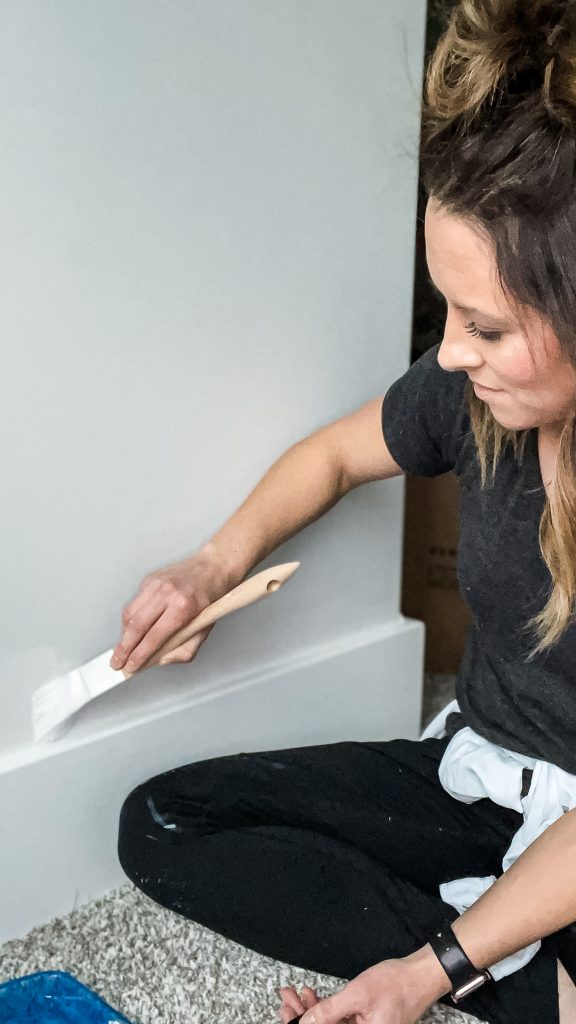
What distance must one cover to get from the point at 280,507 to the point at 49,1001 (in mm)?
524

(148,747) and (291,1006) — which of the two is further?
(148,747)

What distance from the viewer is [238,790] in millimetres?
1107

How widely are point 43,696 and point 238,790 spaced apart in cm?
22

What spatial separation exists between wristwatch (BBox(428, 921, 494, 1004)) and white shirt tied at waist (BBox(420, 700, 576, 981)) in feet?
0.23

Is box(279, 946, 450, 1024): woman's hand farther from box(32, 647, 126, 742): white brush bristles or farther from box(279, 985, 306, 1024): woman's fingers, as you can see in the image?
box(32, 647, 126, 742): white brush bristles

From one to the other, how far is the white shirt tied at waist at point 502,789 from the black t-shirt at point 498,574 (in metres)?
0.01

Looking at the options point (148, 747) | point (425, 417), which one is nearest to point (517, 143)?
point (425, 417)

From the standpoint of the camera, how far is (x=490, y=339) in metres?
0.82

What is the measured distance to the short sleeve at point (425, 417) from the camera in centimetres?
107

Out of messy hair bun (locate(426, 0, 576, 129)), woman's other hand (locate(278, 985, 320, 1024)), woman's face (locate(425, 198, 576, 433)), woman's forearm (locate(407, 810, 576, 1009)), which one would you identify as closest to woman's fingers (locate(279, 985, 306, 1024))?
woman's other hand (locate(278, 985, 320, 1024))

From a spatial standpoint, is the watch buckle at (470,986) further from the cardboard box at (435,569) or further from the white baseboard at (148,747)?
the cardboard box at (435,569)

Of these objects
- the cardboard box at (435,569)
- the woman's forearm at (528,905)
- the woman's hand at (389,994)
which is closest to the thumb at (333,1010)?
the woman's hand at (389,994)

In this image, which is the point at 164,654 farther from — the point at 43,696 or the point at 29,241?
the point at 29,241

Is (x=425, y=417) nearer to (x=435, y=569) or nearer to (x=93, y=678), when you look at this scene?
(x=93, y=678)
